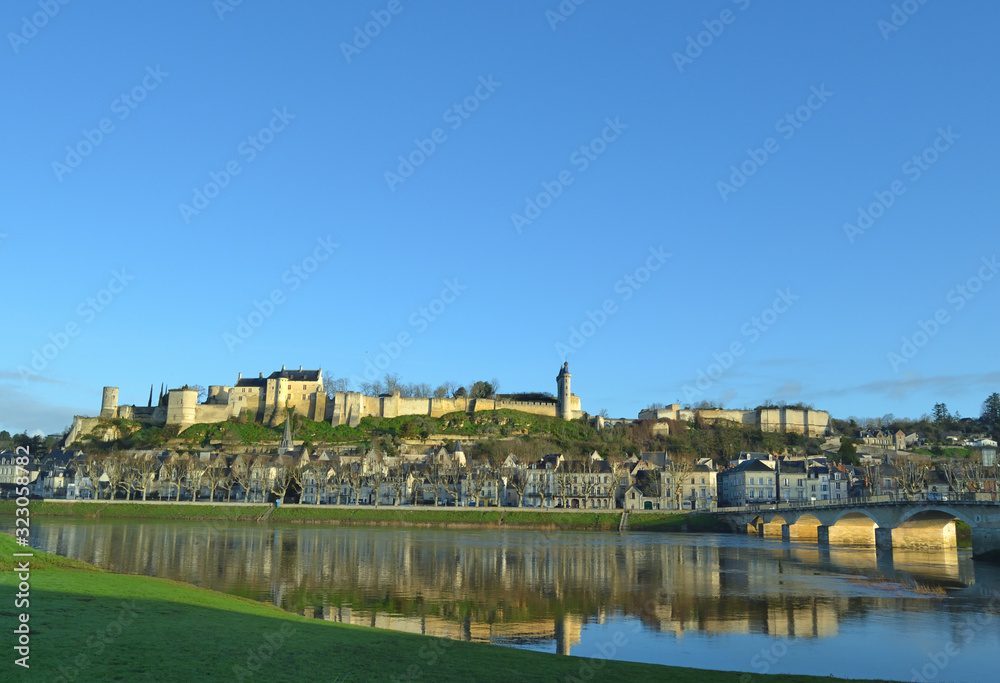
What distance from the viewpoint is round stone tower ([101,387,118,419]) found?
141663 millimetres

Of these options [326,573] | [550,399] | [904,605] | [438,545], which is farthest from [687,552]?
[550,399]

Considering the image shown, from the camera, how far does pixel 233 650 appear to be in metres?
14.0

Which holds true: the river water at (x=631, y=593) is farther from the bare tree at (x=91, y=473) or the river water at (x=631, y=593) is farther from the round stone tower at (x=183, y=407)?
the round stone tower at (x=183, y=407)

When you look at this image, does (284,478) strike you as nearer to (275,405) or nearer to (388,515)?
(388,515)

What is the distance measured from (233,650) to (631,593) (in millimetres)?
19353

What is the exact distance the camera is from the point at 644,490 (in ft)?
322

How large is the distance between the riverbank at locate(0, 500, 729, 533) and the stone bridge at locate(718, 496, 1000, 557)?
15.0 feet

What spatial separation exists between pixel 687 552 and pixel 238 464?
6571cm

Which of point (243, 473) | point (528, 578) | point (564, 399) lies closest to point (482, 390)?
point (564, 399)

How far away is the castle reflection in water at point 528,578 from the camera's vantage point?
23.8 m

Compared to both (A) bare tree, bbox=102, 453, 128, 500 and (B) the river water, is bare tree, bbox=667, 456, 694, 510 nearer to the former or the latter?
(B) the river water

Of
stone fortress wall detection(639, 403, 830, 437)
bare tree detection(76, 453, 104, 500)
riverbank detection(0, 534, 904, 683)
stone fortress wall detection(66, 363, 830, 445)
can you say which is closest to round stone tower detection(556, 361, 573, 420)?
stone fortress wall detection(66, 363, 830, 445)

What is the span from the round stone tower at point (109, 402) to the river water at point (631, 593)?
304 feet

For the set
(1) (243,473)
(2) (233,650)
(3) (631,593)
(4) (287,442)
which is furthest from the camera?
(4) (287,442)
